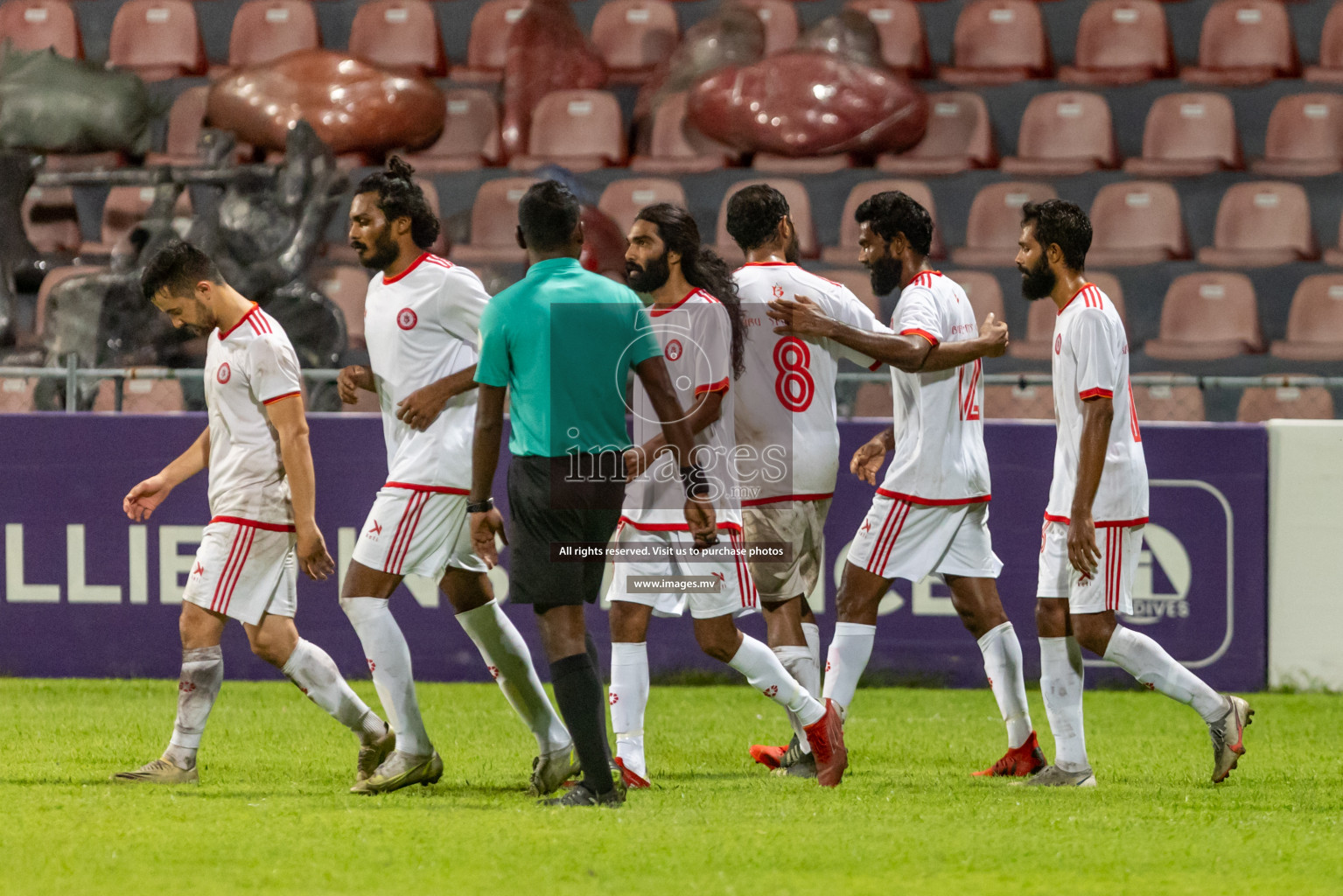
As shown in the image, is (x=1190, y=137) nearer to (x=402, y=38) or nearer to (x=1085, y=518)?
(x=402, y=38)

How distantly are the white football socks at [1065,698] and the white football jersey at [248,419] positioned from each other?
2656 millimetres

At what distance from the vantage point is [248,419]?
550cm

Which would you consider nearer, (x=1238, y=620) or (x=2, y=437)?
(x=1238, y=620)

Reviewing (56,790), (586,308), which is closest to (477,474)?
(586,308)

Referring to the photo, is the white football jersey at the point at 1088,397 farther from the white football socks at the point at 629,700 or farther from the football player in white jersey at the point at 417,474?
the football player in white jersey at the point at 417,474

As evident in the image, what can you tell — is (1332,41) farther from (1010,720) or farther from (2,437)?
(2,437)

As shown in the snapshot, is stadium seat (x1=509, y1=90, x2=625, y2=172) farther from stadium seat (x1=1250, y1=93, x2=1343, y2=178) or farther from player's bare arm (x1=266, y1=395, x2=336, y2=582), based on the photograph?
player's bare arm (x1=266, y1=395, x2=336, y2=582)

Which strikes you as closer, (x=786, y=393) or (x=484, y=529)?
(x=484, y=529)

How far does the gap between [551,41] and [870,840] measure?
33.1 feet

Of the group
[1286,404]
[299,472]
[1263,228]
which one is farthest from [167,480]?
[1263,228]

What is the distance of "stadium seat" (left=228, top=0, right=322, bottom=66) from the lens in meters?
14.2

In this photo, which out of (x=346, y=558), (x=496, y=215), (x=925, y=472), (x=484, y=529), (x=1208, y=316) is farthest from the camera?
(x=496, y=215)

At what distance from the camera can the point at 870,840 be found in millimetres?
4547

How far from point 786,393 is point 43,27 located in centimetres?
1109
